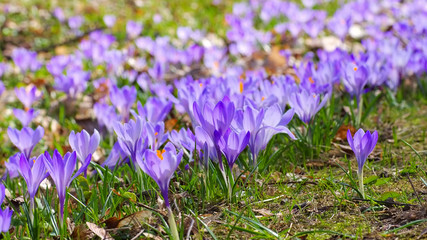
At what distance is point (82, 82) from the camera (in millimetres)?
3848

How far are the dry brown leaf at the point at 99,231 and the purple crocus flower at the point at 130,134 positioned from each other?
33cm

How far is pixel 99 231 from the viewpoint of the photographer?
1.75 metres

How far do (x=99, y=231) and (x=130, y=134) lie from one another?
0.38 meters

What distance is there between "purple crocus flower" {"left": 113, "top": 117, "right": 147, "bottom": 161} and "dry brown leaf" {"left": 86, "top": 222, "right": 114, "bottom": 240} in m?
0.33

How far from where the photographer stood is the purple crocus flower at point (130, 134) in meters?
1.89

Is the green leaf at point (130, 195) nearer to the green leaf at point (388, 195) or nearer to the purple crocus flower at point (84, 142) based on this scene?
the purple crocus flower at point (84, 142)

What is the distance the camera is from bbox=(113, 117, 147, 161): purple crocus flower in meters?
1.89

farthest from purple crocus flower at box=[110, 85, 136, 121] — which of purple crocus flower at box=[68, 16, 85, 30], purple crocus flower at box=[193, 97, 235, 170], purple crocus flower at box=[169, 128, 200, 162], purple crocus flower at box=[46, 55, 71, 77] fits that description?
purple crocus flower at box=[68, 16, 85, 30]

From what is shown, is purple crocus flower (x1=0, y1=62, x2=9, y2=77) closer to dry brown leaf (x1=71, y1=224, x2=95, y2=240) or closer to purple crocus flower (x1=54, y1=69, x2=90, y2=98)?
purple crocus flower (x1=54, y1=69, x2=90, y2=98)

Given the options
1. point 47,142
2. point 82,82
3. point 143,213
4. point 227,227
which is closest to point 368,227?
point 227,227

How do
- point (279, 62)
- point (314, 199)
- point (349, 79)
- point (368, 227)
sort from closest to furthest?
point (368, 227) → point (314, 199) → point (349, 79) → point (279, 62)

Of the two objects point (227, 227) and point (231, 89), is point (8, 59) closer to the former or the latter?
point (231, 89)

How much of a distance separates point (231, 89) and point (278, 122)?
2.58 feet

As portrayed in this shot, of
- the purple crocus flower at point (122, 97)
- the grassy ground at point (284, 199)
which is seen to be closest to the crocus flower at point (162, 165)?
the grassy ground at point (284, 199)
